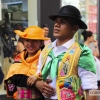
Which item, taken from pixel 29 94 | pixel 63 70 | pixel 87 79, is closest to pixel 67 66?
pixel 63 70

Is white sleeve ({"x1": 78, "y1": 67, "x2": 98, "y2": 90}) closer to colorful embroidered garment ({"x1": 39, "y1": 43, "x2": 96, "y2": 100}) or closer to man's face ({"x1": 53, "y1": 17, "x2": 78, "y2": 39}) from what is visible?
colorful embroidered garment ({"x1": 39, "y1": 43, "x2": 96, "y2": 100})

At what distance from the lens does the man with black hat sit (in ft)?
Result: 9.09

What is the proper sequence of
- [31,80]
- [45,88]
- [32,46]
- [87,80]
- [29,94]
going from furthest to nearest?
[32,46]
[29,94]
[31,80]
[45,88]
[87,80]

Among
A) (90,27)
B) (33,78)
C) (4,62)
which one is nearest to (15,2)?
(4,62)

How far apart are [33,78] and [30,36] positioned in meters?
0.60

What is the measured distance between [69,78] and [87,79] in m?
0.15

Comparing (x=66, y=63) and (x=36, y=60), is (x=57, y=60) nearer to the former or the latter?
(x=66, y=63)

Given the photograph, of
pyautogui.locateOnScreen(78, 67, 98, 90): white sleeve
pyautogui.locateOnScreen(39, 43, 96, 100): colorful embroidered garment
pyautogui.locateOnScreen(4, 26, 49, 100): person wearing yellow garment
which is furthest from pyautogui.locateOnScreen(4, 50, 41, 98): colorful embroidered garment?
pyautogui.locateOnScreen(78, 67, 98, 90): white sleeve

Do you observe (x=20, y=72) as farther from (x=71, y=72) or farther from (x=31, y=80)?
(x=71, y=72)

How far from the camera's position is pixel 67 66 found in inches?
109

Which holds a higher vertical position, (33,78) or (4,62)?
(33,78)

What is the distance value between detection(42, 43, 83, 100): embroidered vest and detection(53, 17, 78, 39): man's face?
15 cm

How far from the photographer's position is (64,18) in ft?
9.66

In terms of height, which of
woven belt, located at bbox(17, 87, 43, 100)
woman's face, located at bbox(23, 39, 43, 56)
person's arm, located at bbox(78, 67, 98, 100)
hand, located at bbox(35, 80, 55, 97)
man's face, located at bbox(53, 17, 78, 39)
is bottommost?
woven belt, located at bbox(17, 87, 43, 100)
